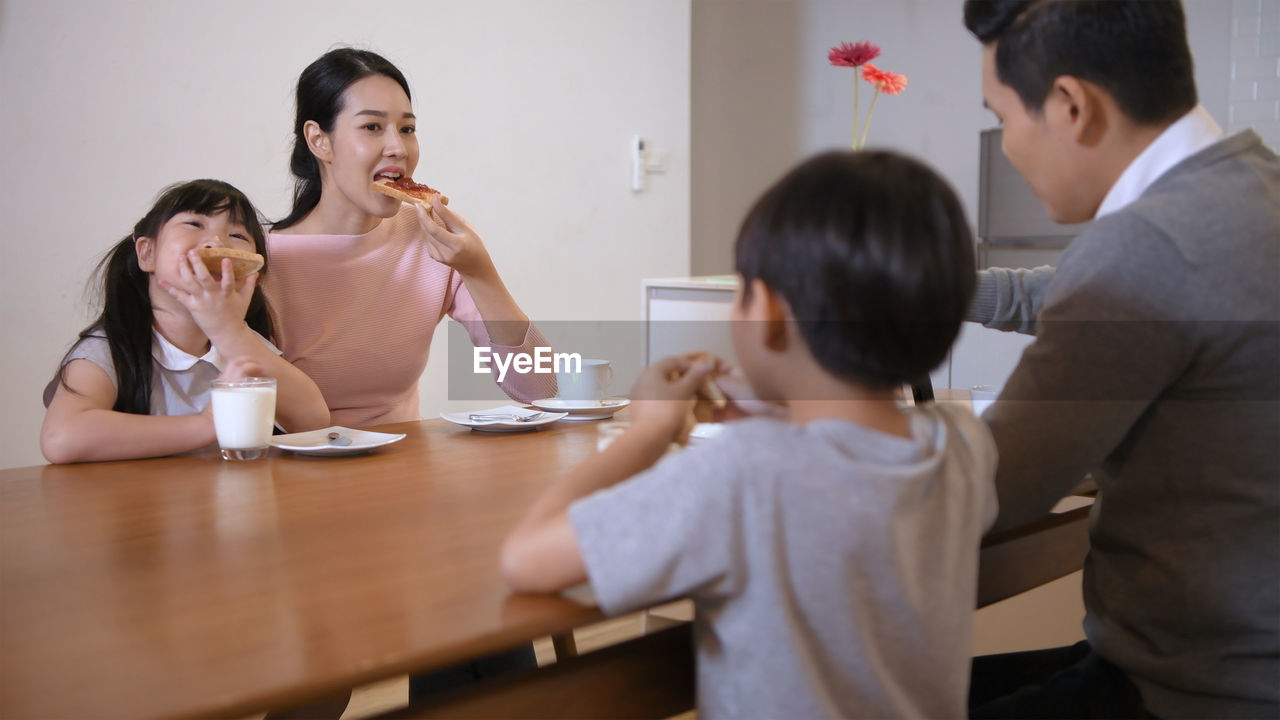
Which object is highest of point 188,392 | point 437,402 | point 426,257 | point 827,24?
point 827,24

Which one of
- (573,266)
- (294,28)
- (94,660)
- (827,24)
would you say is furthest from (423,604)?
(827,24)

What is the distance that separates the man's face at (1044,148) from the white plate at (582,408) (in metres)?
Answer: 0.80

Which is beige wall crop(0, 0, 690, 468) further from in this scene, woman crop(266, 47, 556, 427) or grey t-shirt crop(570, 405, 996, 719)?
grey t-shirt crop(570, 405, 996, 719)

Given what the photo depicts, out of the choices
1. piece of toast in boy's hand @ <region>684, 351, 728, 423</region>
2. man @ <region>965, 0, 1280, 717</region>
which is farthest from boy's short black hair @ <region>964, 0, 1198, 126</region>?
piece of toast in boy's hand @ <region>684, 351, 728, 423</region>

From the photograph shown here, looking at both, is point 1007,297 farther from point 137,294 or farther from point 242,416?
point 137,294

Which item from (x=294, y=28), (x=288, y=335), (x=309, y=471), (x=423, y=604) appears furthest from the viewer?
(x=294, y=28)

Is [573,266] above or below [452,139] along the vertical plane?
below

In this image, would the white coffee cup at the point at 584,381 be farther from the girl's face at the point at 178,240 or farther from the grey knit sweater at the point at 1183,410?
the grey knit sweater at the point at 1183,410

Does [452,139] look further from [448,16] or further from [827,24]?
[827,24]

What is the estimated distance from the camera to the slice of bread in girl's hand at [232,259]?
4.88 feet

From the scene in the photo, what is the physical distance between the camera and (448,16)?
131 inches

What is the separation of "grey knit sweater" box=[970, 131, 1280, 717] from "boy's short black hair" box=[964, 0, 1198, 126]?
81mm

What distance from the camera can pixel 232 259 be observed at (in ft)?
4.96

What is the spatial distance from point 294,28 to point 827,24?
2764 mm
